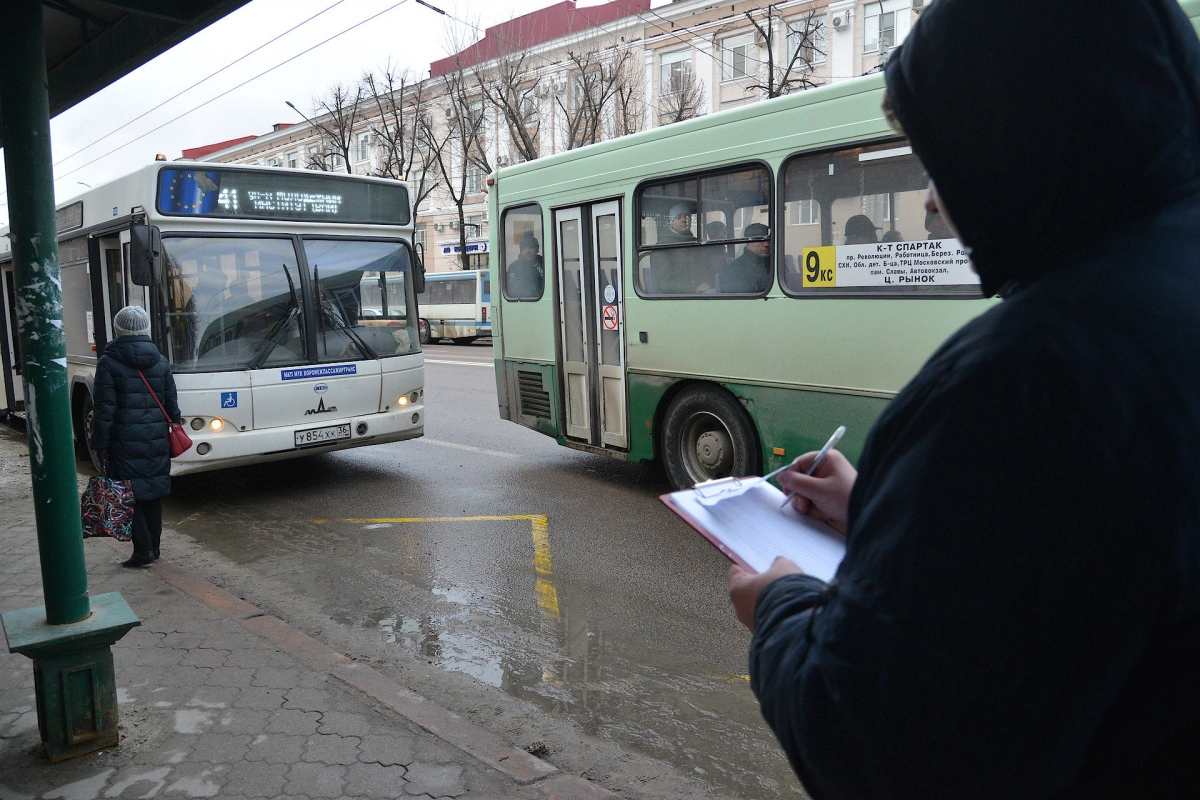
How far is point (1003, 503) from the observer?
884 millimetres

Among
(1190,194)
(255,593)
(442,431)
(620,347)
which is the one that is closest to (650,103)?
(442,431)

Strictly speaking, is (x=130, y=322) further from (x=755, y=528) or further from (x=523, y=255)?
(x=755, y=528)

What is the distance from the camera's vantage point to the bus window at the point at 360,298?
28.3 ft

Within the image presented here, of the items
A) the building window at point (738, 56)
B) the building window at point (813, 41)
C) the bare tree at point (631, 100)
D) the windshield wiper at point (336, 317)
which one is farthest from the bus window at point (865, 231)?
Result: the building window at point (738, 56)

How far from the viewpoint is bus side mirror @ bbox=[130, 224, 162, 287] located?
7.41 m

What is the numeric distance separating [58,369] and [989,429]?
3.48 metres

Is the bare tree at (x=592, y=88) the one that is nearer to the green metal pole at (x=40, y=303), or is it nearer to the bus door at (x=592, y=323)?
the bus door at (x=592, y=323)

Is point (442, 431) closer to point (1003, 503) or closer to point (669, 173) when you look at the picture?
point (669, 173)

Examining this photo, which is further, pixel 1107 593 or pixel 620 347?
pixel 620 347

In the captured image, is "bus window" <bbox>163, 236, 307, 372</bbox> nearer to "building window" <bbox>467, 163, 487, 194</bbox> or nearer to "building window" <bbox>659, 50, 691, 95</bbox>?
"building window" <bbox>659, 50, 691, 95</bbox>

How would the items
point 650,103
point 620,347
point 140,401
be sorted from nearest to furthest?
point 140,401 → point 620,347 → point 650,103

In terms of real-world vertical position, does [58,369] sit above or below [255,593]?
above

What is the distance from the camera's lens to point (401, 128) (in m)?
42.9

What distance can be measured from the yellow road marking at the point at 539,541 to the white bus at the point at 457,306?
26.1m
